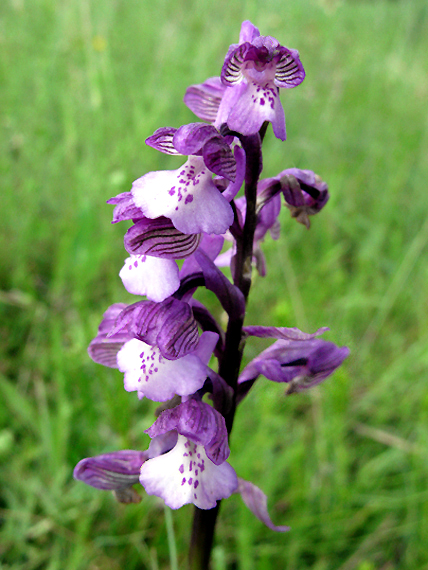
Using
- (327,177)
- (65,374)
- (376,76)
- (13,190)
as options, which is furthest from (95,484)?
(376,76)

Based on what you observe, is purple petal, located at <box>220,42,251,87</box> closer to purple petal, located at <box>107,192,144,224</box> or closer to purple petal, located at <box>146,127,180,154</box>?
purple petal, located at <box>146,127,180,154</box>

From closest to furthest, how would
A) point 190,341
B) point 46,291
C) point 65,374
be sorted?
1. point 190,341
2. point 65,374
3. point 46,291

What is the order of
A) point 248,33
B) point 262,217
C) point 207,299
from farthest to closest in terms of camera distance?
point 207,299, point 262,217, point 248,33

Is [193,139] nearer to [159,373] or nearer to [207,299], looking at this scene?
[159,373]

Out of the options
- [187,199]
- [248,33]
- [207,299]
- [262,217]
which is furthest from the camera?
[207,299]

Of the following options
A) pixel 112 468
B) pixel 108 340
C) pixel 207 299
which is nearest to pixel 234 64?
pixel 108 340

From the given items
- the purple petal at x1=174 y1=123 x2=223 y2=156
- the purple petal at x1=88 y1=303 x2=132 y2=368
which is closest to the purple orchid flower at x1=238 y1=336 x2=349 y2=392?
the purple petal at x1=88 y1=303 x2=132 y2=368

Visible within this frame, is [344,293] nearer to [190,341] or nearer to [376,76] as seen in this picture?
[190,341]
